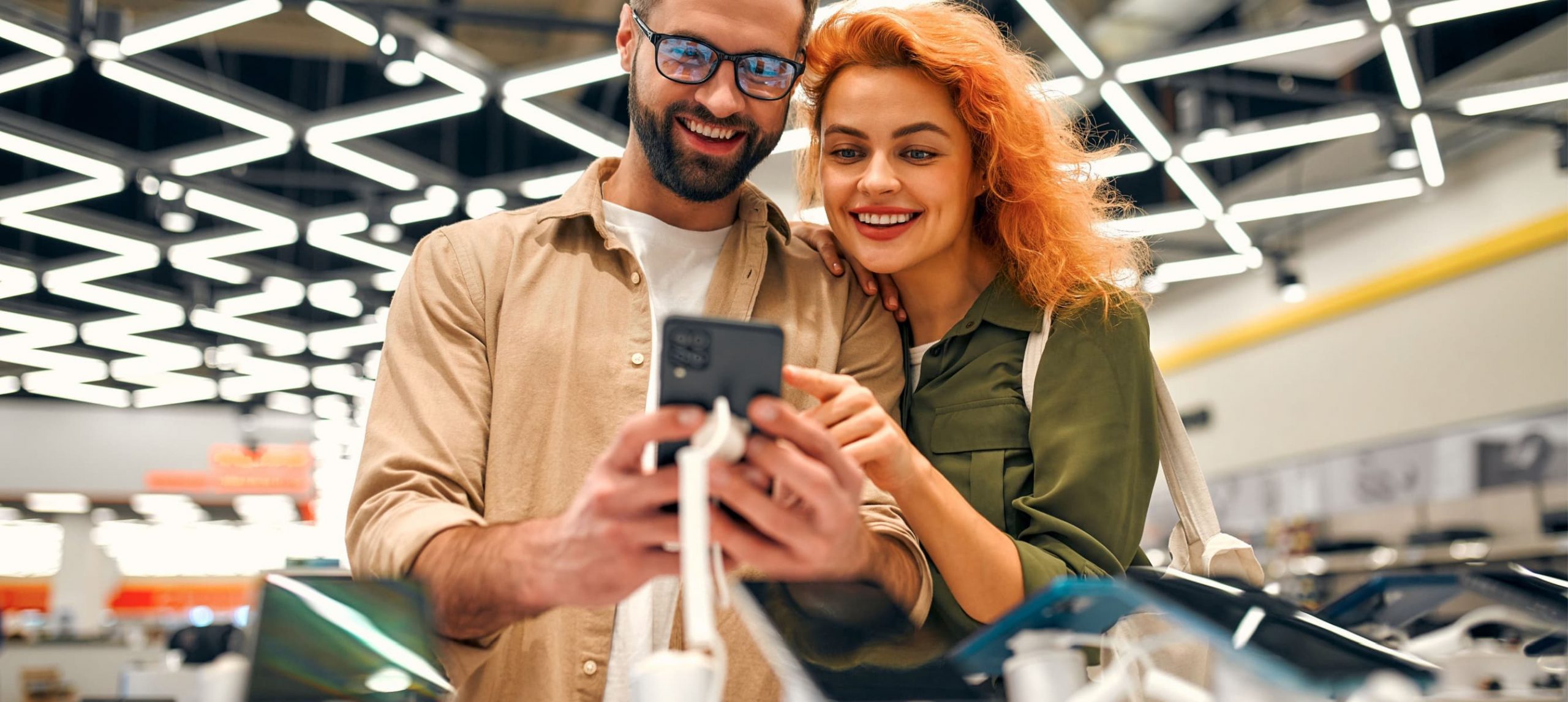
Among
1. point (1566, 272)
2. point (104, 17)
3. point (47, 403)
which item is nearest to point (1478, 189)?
point (1566, 272)

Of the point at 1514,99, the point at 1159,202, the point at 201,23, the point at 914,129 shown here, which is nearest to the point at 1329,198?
the point at 1514,99

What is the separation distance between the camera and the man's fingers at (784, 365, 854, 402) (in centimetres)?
116

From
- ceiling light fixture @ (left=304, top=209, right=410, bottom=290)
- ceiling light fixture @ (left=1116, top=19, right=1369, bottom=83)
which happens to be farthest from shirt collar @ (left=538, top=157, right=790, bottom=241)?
ceiling light fixture @ (left=304, top=209, right=410, bottom=290)

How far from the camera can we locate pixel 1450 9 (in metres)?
5.48

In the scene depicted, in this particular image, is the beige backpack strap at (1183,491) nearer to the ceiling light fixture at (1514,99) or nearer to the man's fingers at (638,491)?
the man's fingers at (638,491)

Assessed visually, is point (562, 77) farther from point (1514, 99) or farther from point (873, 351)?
point (1514, 99)

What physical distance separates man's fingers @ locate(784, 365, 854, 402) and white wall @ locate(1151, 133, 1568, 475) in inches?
377

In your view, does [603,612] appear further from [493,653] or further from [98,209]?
[98,209]

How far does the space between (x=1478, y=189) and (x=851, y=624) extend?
1035cm

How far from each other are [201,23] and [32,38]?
115cm

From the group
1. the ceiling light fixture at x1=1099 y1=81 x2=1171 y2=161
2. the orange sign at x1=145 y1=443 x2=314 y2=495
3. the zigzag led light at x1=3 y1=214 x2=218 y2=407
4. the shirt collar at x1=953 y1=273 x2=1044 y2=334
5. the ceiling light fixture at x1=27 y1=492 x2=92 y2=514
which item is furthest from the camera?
the orange sign at x1=145 y1=443 x2=314 y2=495

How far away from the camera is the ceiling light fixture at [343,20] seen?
17.1 ft

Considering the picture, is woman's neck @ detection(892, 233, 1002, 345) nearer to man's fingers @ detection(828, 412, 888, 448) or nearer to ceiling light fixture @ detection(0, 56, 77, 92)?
man's fingers @ detection(828, 412, 888, 448)

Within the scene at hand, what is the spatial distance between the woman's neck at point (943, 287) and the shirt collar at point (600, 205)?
0.22 metres
